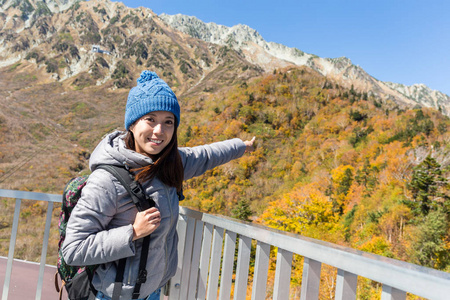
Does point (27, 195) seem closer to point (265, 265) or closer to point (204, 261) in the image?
point (204, 261)

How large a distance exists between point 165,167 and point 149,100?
26cm

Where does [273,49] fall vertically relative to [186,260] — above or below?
above

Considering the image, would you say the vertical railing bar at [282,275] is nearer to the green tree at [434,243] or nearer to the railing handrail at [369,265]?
the railing handrail at [369,265]

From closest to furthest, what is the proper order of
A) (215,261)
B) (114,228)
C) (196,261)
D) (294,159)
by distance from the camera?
(114,228)
(215,261)
(196,261)
(294,159)

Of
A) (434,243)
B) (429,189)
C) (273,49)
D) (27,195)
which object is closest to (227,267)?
(27,195)

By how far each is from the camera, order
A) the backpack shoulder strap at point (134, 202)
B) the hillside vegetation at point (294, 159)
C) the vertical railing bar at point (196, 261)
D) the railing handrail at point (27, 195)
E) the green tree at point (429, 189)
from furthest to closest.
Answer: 1. the hillside vegetation at point (294, 159)
2. the green tree at point (429, 189)
3. the railing handrail at point (27, 195)
4. the vertical railing bar at point (196, 261)
5. the backpack shoulder strap at point (134, 202)

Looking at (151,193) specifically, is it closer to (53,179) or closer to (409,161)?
(409,161)

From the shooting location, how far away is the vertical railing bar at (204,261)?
1.33 m

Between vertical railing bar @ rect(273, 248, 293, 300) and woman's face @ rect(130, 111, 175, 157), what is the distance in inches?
22.7

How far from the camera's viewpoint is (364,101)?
22.1 metres

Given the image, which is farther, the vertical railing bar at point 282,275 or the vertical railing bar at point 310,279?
the vertical railing bar at point 282,275

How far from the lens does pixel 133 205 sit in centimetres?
101

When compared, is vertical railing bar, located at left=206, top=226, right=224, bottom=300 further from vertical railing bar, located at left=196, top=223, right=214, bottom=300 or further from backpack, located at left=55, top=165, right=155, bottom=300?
backpack, located at left=55, top=165, right=155, bottom=300

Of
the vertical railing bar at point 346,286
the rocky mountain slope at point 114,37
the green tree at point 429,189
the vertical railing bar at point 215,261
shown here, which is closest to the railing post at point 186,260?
the vertical railing bar at point 215,261
